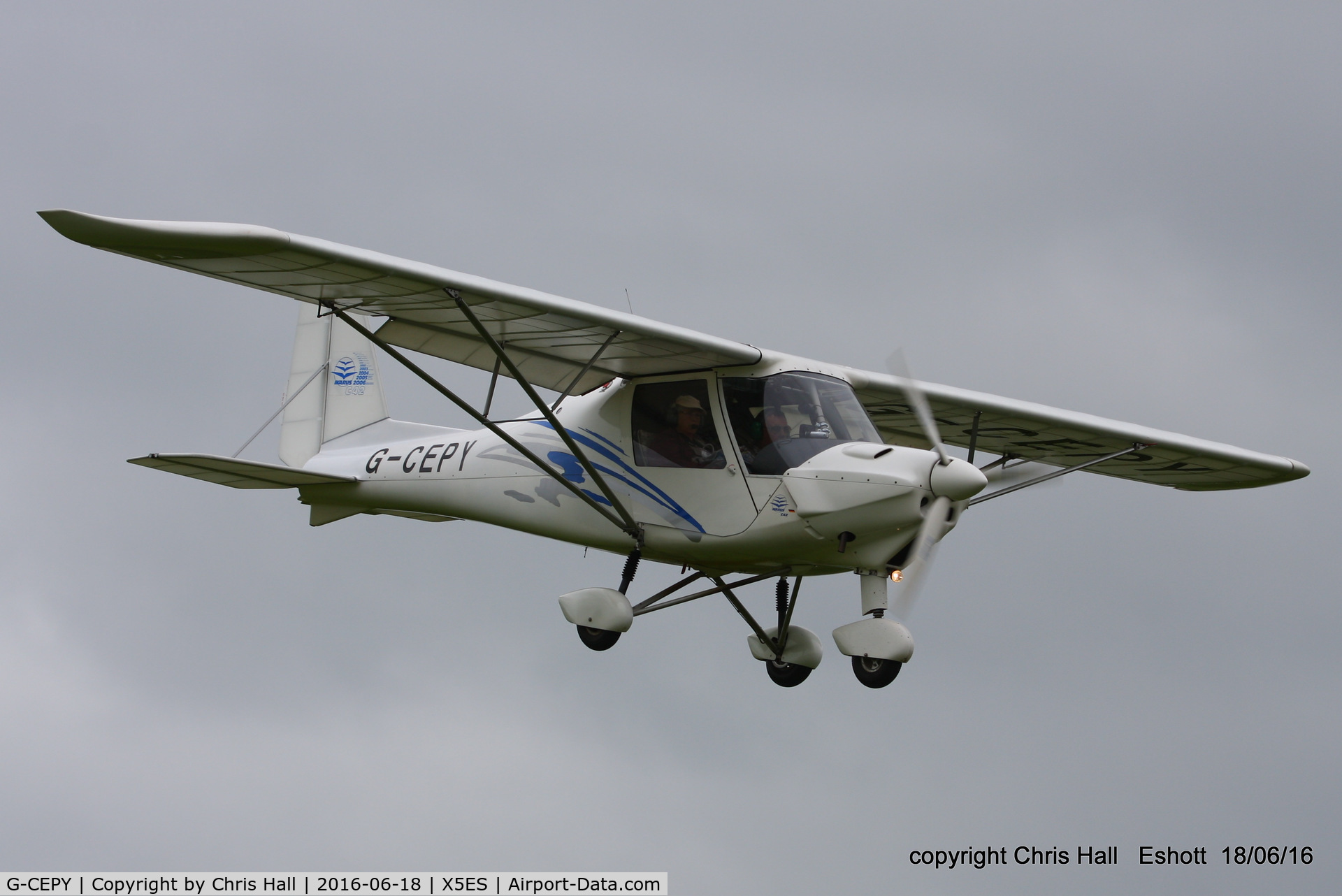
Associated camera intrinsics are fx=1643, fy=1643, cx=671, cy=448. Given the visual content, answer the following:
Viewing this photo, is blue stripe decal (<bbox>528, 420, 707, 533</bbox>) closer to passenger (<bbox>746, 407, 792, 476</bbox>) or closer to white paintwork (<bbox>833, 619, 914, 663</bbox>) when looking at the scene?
passenger (<bbox>746, 407, 792, 476</bbox>)

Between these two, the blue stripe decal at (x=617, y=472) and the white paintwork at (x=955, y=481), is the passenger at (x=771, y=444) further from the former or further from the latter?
the white paintwork at (x=955, y=481)

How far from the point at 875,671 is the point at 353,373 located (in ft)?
26.2

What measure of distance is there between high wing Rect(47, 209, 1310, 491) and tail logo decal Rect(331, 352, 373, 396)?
2.37 metres

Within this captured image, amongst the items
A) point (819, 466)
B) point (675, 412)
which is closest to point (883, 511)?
point (819, 466)

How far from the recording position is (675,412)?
15.0 meters

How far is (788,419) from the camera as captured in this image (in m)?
14.3

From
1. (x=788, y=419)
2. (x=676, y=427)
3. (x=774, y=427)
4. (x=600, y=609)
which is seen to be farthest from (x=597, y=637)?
(x=788, y=419)

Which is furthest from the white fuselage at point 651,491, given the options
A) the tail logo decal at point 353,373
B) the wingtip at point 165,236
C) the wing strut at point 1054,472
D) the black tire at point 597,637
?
the wingtip at point 165,236

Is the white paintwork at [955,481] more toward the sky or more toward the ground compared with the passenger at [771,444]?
more toward the ground

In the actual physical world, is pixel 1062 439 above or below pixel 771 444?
above

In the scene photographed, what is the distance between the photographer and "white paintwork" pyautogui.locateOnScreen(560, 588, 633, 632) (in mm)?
14930

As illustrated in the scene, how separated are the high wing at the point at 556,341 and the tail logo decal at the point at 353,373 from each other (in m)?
2.37

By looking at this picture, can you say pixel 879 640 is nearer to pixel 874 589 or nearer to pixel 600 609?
pixel 874 589

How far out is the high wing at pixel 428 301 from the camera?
11.8 meters
